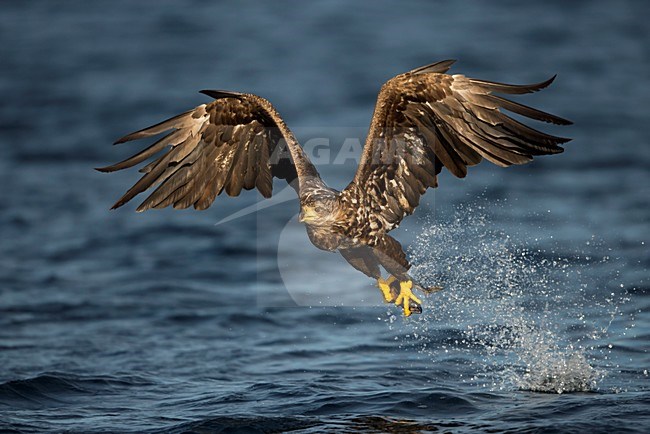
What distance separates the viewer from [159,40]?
2311 centimetres

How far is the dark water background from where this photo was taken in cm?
918

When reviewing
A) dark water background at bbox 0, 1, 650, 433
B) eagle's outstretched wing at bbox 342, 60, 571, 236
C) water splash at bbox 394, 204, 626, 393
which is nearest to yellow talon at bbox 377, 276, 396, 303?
eagle's outstretched wing at bbox 342, 60, 571, 236

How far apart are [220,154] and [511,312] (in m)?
3.63

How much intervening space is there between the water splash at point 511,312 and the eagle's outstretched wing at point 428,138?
77.7 inches

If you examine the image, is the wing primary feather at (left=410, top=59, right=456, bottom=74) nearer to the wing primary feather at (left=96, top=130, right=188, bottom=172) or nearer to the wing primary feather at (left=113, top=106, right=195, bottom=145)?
the wing primary feather at (left=113, top=106, right=195, bottom=145)

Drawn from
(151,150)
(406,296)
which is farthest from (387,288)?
(151,150)

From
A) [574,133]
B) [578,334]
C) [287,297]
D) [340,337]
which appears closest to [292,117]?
[574,133]

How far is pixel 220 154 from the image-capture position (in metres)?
9.49

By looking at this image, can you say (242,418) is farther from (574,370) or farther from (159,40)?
(159,40)

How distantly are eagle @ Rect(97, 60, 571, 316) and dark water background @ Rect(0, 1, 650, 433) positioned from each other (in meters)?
1.49

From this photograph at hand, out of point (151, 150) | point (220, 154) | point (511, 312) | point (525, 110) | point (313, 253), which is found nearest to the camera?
point (525, 110)

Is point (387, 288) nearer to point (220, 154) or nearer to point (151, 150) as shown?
point (220, 154)

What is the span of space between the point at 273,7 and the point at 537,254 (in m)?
14.1

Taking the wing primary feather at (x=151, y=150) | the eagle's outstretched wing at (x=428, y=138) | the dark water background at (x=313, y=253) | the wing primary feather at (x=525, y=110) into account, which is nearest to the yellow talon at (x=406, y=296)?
the eagle's outstretched wing at (x=428, y=138)
